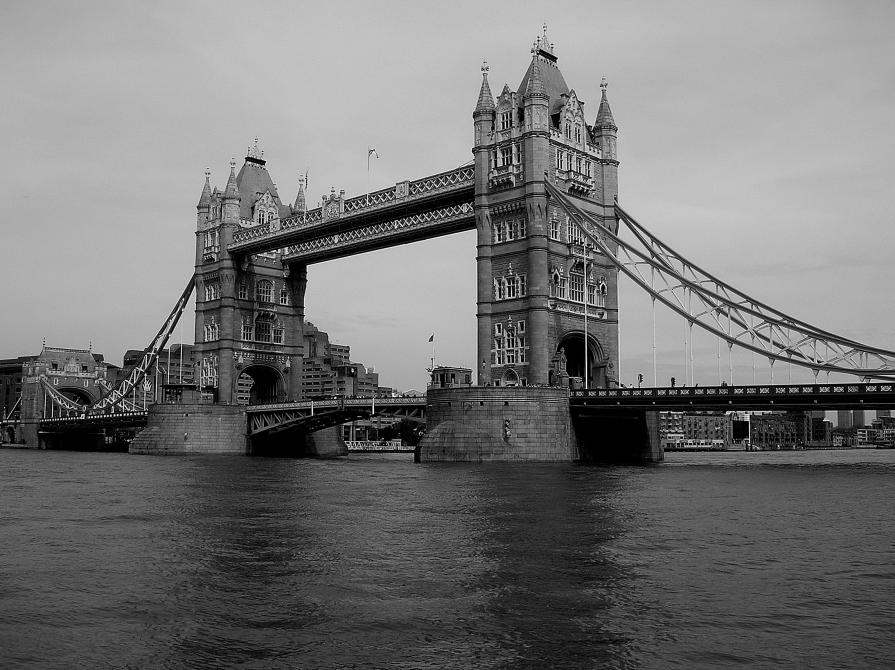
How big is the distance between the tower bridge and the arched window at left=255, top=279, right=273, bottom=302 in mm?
5681

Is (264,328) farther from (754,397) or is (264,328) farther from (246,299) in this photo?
(754,397)

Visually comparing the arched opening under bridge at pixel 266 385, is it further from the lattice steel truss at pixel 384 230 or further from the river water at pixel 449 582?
the river water at pixel 449 582

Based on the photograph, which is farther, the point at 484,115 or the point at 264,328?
the point at 264,328

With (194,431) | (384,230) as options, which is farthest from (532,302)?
(194,431)

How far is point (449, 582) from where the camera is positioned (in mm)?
23219

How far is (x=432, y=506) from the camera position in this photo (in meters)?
40.0

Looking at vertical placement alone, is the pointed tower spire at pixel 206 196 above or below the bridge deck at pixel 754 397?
above

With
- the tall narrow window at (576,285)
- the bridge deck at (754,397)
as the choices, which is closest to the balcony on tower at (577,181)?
the tall narrow window at (576,285)

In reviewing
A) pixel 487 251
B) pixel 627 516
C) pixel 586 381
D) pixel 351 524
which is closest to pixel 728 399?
pixel 586 381

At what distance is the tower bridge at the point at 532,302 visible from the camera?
6994cm

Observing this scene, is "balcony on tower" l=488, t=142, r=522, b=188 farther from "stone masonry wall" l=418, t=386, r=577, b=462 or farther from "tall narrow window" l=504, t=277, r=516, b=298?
"stone masonry wall" l=418, t=386, r=577, b=462

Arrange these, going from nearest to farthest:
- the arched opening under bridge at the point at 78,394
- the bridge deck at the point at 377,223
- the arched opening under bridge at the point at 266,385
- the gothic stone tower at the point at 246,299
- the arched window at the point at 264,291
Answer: the bridge deck at the point at 377,223
the gothic stone tower at the point at 246,299
the arched window at the point at 264,291
the arched opening under bridge at the point at 266,385
the arched opening under bridge at the point at 78,394

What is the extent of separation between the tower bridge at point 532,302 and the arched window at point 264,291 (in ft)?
18.6

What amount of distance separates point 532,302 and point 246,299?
44.3 m
